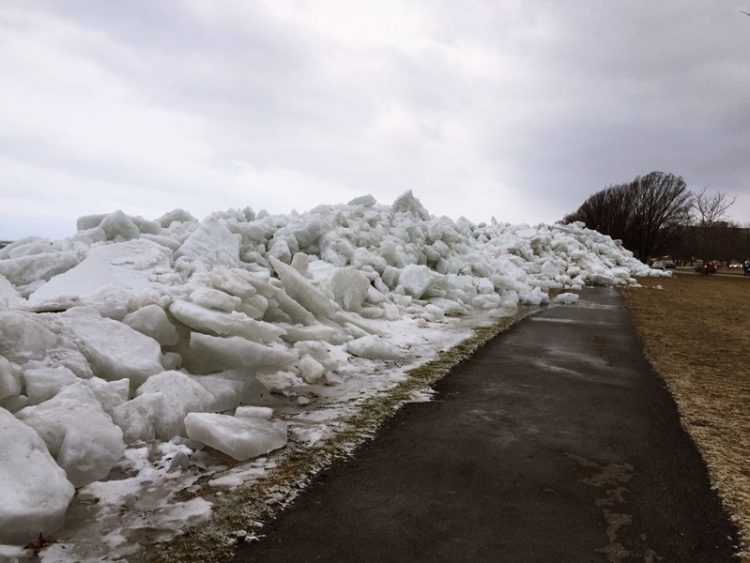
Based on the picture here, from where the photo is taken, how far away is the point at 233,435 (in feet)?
10.2

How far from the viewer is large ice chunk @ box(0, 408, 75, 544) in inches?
85.6

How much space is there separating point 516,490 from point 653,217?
5375cm

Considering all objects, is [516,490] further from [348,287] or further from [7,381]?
[348,287]

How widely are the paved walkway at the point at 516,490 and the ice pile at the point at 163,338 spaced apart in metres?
0.86

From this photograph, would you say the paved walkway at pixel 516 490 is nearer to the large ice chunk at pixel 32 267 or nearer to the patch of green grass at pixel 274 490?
the patch of green grass at pixel 274 490

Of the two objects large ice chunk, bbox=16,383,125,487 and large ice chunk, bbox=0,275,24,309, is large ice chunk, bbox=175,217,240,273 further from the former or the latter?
large ice chunk, bbox=16,383,125,487

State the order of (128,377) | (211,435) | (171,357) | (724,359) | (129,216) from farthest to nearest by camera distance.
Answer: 1. (129,216)
2. (724,359)
3. (171,357)
4. (128,377)
5. (211,435)

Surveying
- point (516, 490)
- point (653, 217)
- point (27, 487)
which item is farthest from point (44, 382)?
point (653, 217)

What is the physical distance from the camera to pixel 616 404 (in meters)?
4.43

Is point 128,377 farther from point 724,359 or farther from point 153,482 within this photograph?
point 724,359

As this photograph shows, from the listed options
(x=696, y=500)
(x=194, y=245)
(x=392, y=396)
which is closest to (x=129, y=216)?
(x=194, y=245)

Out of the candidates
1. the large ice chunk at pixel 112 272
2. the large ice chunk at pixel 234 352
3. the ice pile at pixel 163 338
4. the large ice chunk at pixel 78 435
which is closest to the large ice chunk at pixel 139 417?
the ice pile at pixel 163 338

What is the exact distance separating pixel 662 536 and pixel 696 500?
1.70ft

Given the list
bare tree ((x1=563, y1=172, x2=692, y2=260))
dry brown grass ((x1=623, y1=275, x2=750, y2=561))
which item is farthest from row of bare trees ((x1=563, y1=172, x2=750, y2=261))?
dry brown grass ((x1=623, y1=275, x2=750, y2=561))
